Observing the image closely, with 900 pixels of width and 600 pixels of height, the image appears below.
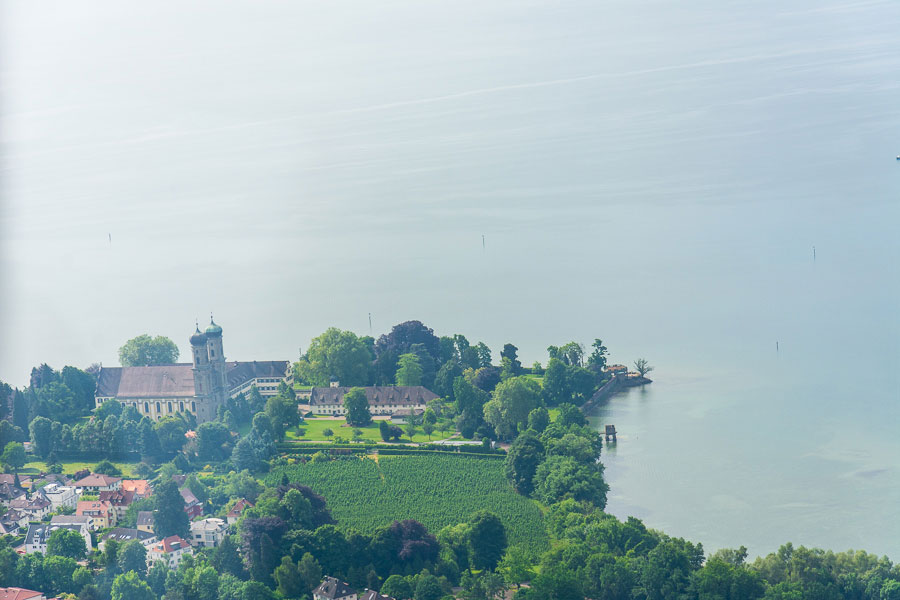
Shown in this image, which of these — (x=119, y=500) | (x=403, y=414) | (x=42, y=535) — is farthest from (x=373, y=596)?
(x=403, y=414)

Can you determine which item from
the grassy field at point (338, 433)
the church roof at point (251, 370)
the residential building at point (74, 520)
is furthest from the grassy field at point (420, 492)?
the church roof at point (251, 370)

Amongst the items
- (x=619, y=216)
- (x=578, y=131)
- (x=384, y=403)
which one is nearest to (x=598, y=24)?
(x=578, y=131)

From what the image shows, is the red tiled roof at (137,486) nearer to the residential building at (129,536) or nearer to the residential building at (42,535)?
the residential building at (42,535)

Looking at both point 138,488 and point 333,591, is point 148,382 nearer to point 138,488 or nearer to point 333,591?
point 138,488

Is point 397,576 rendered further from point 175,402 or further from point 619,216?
point 619,216

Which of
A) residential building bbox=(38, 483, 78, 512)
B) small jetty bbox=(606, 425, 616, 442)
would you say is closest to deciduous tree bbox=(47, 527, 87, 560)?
residential building bbox=(38, 483, 78, 512)
